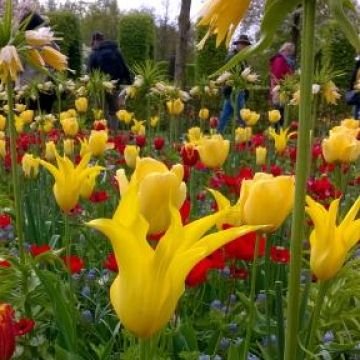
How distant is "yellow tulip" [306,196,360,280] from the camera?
1087mm

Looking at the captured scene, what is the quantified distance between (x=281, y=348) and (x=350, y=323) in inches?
33.3

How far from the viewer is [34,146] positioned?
5.45 m

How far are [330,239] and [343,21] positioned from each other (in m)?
0.40

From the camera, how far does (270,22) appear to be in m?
0.85

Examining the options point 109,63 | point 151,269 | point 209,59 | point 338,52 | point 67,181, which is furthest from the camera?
point 209,59

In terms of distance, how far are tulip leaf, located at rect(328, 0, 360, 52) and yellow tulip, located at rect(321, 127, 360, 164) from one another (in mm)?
1803

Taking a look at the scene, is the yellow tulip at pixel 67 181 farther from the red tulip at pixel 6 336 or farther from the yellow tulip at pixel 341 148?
the yellow tulip at pixel 341 148

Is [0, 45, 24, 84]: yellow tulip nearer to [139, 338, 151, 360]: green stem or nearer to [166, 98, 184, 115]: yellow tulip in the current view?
[139, 338, 151, 360]: green stem

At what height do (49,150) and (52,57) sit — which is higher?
(52,57)

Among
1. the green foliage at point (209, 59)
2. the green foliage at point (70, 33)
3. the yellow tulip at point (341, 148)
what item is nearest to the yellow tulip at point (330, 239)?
the yellow tulip at point (341, 148)

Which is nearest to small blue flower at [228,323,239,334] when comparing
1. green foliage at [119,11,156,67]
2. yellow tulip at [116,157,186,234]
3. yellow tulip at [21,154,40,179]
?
yellow tulip at [116,157,186,234]

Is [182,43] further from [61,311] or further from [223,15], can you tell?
[223,15]

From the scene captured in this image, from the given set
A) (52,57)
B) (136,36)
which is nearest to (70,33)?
(136,36)

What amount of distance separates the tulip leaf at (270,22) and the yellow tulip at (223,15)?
2.4 inches
